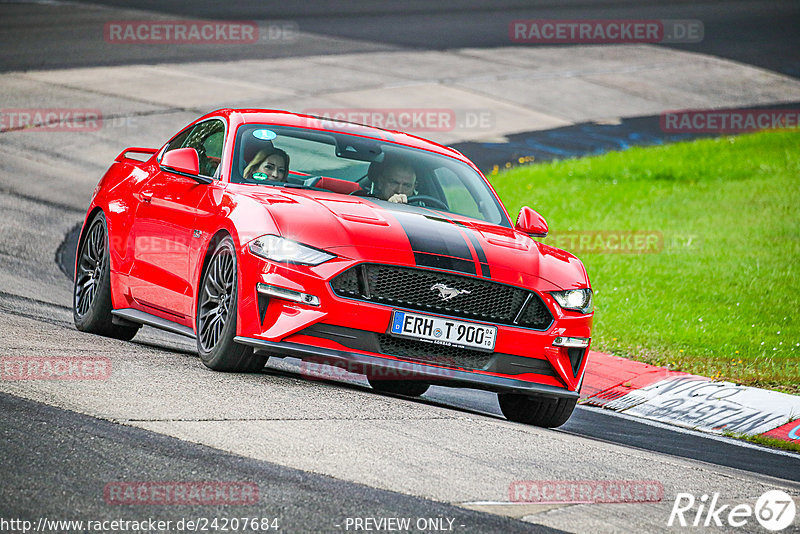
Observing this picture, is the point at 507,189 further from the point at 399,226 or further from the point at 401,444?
the point at 401,444

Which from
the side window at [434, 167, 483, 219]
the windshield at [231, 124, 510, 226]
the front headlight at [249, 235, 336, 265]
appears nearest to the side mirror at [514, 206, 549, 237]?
the windshield at [231, 124, 510, 226]

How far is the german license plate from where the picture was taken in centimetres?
661

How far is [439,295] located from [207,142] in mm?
2556

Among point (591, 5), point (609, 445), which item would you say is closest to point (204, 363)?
point (609, 445)

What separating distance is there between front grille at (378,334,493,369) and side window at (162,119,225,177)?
2054 millimetres

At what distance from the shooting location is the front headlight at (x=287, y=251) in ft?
21.5

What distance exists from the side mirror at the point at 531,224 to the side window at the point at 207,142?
2.05 meters

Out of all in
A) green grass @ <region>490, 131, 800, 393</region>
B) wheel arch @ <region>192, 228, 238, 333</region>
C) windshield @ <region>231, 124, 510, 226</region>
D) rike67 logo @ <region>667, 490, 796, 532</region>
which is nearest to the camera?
rike67 logo @ <region>667, 490, 796, 532</region>

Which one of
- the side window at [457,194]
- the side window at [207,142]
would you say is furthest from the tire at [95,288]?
the side window at [457,194]

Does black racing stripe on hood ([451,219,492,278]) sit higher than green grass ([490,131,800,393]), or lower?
higher

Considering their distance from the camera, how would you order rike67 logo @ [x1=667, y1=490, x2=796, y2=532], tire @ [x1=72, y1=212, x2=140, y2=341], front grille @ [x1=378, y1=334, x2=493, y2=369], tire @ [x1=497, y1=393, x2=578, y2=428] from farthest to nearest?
tire @ [x1=72, y1=212, x2=140, y2=341] → tire @ [x1=497, y1=393, x2=578, y2=428] → front grille @ [x1=378, y1=334, x2=493, y2=369] → rike67 logo @ [x1=667, y1=490, x2=796, y2=532]

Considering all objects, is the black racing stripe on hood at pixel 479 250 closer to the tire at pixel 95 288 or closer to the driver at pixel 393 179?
the driver at pixel 393 179

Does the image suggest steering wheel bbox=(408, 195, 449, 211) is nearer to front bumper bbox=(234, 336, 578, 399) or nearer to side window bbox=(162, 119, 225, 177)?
side window bbox=(162, 119, 225, 177)

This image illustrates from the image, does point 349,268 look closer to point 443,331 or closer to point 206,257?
point 443,331
